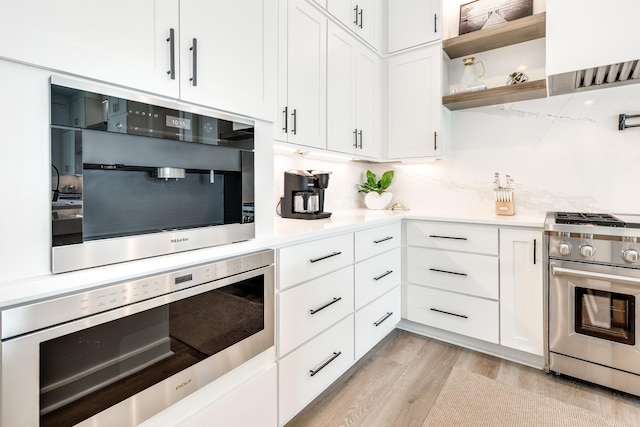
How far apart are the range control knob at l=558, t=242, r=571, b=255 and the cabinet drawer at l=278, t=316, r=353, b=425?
1263 mm

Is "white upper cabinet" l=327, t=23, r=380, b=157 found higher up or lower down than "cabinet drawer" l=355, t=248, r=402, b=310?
higher up

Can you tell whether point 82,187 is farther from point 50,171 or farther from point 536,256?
point 536,256

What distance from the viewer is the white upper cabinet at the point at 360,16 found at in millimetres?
2199

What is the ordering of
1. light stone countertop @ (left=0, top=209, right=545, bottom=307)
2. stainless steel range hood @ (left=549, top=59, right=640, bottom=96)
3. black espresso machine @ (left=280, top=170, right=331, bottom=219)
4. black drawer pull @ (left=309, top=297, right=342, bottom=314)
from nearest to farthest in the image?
1. light stone countertop @ (left=0, top=209, right=545, bottom=307)
2. black drawer pull @ (left=309, top=297, right=342, bottom=314)
3. stainless steel range hood @ (left=549, top=59, right=640, bottom=96)
4. black espresso machine @ (left=280, top=170, right=331, bottom=219)

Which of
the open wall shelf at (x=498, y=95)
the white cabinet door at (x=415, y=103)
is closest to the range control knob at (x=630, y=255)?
the open wall shelf at (x=498, y=95)

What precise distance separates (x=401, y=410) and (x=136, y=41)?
1.96m

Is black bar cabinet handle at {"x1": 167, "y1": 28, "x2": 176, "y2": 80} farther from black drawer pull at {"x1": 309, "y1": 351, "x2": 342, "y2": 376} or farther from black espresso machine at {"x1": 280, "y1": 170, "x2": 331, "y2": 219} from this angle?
black drawer pull at {"x1": 309, "y1": 351, "x2": 342, "y2": 376}

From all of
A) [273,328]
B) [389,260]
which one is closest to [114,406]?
[273,328]

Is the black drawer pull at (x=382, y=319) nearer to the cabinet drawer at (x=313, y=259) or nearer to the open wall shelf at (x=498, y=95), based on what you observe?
the cabinet drawer at (x=313, y=259)

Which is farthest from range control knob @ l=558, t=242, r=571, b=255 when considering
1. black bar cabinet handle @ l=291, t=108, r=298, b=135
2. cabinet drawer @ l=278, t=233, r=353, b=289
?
black bar cabinet handle @ l=291, t=108, r=298, b=135

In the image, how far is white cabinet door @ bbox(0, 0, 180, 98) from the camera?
773mm

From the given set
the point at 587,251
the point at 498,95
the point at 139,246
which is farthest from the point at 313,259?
the point at 498,95

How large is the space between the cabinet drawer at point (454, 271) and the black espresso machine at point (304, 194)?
81 cm

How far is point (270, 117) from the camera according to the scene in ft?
4.67
